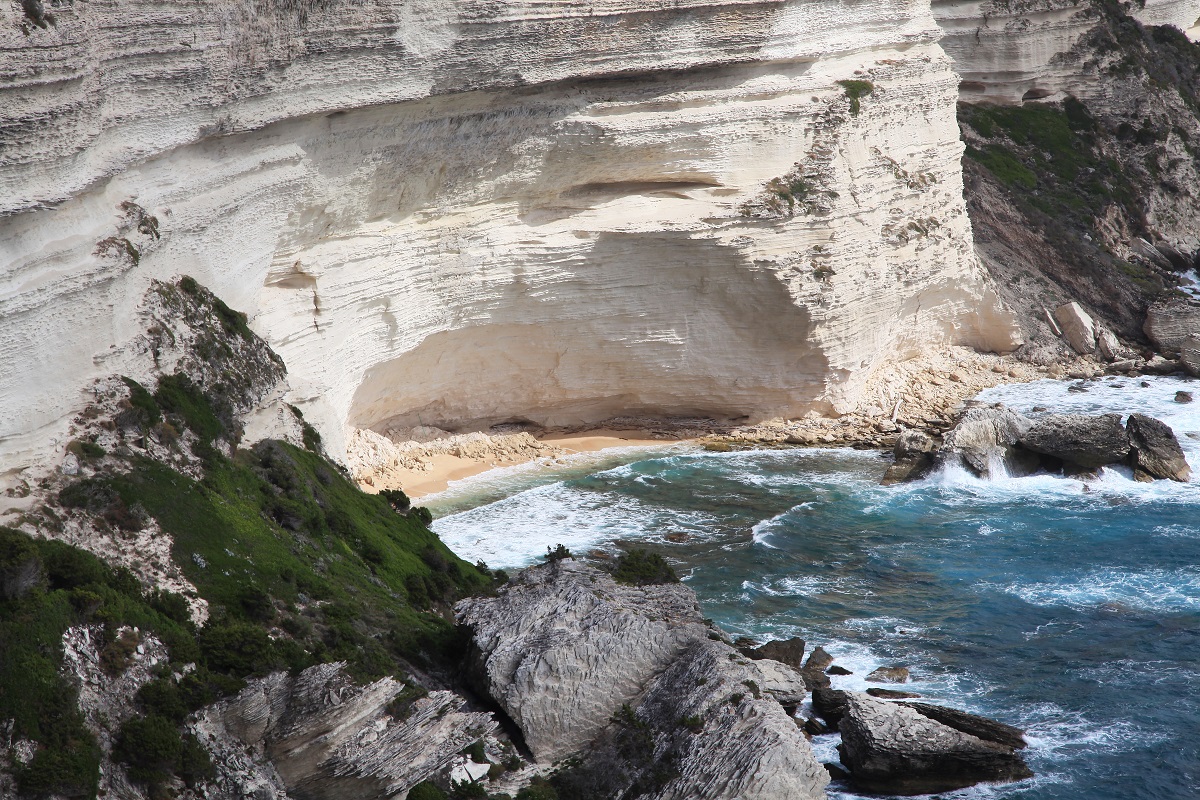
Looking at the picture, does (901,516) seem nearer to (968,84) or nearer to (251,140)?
(251,140)

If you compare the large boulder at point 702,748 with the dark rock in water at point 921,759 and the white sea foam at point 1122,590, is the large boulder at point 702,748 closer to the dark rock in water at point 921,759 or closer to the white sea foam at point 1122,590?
the dark rock in water at point 921,759

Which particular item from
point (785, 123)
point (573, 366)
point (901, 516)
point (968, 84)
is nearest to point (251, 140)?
point (573, 366)

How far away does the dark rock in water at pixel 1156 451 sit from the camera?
127 feet

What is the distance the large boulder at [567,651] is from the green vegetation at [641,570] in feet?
6.87

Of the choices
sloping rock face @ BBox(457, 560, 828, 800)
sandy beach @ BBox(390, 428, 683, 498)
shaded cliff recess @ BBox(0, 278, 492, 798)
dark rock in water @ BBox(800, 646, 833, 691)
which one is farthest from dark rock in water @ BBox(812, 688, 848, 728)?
sandy beach @ BBox(390, 428, 683, 498)

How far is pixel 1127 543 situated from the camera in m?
34.1

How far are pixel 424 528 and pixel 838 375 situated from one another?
17.9 meters

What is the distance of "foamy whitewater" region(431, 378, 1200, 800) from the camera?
984 inches

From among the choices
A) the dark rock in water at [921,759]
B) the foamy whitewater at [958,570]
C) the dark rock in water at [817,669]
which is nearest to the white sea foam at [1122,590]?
the foamy whitewater at [958,570]

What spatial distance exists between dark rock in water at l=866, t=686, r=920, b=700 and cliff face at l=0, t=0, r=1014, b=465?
50.8 feet

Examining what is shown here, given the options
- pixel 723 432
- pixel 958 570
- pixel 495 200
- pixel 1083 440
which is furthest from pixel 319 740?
pixel 1083 440

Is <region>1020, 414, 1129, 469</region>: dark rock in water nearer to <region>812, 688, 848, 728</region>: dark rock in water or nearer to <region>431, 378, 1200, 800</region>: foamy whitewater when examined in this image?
<region>431, 378, 1200, 800</region>: foamy whitewater

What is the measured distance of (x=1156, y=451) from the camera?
A: 38.9 m

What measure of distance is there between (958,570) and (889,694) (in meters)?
8.05
